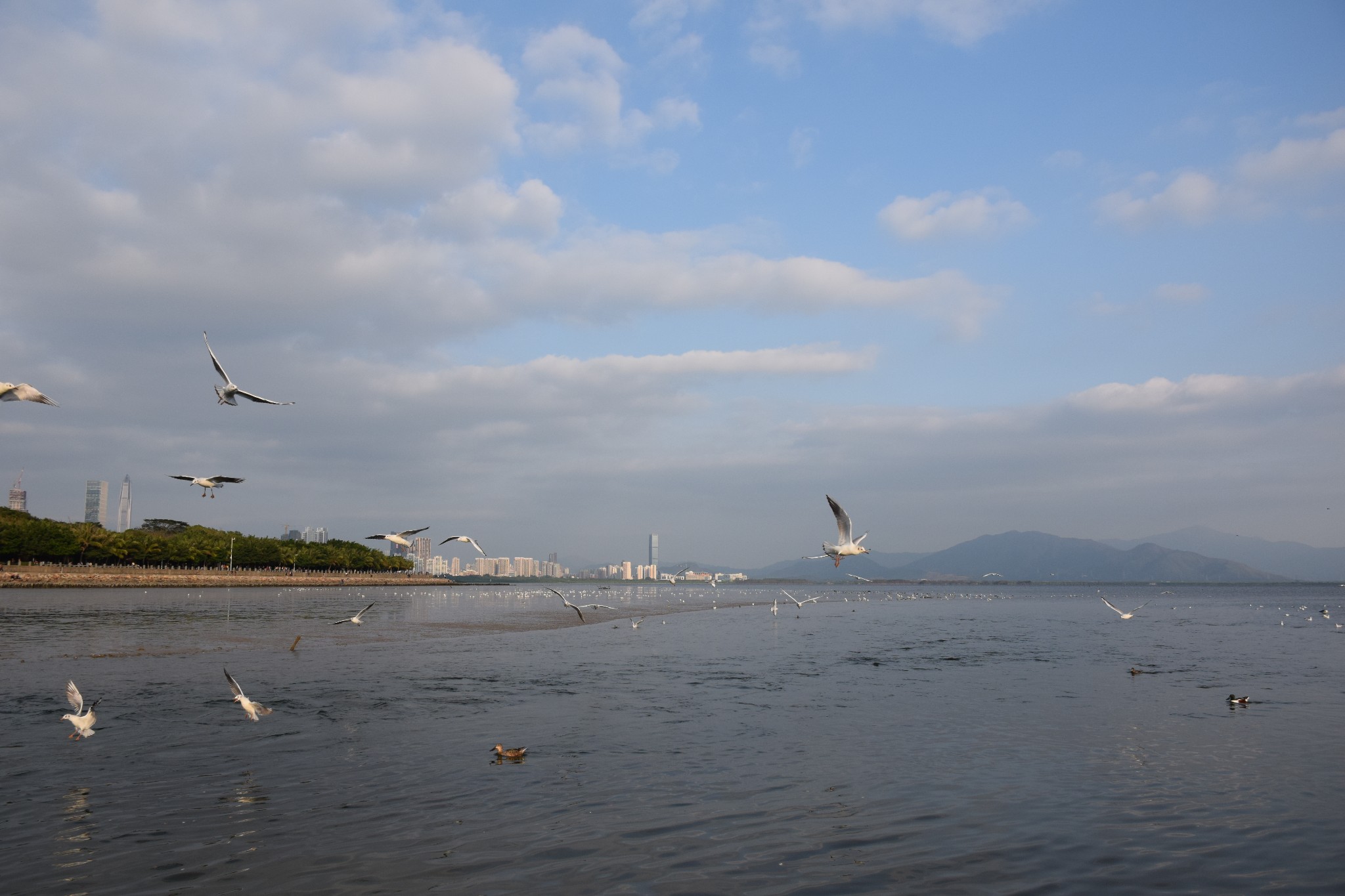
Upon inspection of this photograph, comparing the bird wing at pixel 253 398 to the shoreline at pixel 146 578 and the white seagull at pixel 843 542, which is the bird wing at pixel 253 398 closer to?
the white seagull at pixel 843 542

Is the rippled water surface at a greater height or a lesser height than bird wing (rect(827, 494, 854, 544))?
lesser

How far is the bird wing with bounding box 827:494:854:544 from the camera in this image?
84.0ft

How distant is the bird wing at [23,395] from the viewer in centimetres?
1445

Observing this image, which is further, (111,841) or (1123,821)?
(1123,821)

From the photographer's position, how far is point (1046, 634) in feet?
155

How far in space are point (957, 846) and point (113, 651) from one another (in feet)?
105

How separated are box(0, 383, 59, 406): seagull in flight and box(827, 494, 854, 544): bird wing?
65.3 feet

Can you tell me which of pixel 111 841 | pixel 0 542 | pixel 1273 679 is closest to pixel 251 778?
pixel 111 841

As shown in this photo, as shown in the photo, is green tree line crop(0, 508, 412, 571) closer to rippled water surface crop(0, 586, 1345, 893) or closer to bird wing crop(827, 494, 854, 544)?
rippled water surface crop(0, 586, 1345, 893)

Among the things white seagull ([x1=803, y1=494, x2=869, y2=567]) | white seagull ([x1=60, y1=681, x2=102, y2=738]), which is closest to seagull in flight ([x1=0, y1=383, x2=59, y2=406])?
white seagull ([x1=60, y1=681, x2=102, y2=738])

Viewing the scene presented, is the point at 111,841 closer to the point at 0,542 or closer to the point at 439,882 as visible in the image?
the point at 439,882

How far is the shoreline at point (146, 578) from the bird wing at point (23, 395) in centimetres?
10080

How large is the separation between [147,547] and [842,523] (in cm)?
13827

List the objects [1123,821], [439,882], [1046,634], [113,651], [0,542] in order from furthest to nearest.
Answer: [0,542]
[1046,634]
[113,651]
[1123,821]
[439,882]
